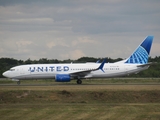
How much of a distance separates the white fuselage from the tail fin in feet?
5.86

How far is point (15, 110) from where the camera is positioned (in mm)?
30031

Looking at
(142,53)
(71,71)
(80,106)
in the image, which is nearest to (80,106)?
(80,106)

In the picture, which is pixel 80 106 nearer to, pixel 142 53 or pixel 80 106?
pixel 80 106

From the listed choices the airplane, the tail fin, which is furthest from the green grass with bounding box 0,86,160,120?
the tail fin

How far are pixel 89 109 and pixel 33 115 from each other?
15.8 ft

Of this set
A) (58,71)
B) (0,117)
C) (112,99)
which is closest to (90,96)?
(112,99)

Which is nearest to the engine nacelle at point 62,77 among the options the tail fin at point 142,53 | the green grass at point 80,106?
the tail fin at point 142,53

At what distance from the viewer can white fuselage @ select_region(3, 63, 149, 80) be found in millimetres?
60812

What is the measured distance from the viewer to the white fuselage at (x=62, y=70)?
60812 millimetres

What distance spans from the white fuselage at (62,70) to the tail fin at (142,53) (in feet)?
5.86

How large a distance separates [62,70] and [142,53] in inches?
537

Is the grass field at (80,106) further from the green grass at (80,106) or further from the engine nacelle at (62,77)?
the engine nacelle at (62,77)

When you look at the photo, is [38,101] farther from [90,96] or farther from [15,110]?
[15,110]

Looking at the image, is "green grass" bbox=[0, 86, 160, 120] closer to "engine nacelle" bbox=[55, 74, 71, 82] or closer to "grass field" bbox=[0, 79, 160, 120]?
"grass field" bbox=[0, 79, 160, 120]
